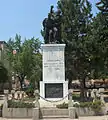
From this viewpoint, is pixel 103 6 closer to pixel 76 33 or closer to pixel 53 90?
pixel 76 33

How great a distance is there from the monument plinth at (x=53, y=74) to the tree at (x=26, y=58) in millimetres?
33452

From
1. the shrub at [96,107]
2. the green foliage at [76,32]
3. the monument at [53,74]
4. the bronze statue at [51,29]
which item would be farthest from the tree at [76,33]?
the shrub at [96,107]

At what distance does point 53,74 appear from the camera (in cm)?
2311

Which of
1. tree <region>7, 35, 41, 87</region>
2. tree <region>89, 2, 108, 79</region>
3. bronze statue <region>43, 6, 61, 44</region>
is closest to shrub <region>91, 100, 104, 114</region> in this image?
bronze statue <region>43, 6, 61, 44</region>

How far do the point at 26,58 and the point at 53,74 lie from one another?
39112 mm

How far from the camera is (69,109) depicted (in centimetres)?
1944

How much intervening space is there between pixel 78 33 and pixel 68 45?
2255mm

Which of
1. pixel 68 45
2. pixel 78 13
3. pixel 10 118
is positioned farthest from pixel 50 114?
pixel 78 13

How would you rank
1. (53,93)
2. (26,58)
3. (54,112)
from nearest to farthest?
(54,112) → (53,93) → (26,58)

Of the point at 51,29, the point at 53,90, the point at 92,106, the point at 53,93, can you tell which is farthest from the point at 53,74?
the point at 92,106

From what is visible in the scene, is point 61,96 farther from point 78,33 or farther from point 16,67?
point 16,67

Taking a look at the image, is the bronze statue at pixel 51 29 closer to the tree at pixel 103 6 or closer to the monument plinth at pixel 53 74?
the monument plinth at pixel 53 74

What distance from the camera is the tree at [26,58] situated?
61688 millimetres

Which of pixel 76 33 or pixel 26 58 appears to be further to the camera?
pixel 26 58
